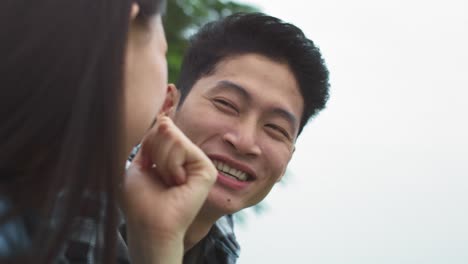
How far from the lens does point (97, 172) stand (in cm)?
98

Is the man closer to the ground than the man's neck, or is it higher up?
higher up

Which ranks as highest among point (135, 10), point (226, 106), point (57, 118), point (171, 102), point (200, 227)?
point (135, 10)

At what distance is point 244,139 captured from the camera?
1788mm

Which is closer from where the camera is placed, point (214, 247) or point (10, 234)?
point (10, 234)

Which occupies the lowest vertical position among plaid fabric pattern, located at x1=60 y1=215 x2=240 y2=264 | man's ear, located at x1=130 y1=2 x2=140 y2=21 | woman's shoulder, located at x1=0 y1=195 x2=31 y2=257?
plaid fabric pattern, located at x1=60 y1=215 x2=240 y2=264

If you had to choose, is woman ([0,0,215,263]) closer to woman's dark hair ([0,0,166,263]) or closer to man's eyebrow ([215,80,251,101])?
woman's dark hair ([0,0,166,263])

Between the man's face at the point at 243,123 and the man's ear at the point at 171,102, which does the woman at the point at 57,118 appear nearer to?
the man's face at the point at 243,123

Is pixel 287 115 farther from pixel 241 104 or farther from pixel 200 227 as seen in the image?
pixel 200 227

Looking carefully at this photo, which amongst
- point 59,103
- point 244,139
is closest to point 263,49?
point 244,139

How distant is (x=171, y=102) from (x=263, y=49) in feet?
1.11

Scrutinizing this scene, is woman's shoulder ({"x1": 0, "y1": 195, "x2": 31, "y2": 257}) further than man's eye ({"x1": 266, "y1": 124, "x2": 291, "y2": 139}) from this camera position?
No

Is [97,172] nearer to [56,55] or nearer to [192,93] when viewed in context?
[56,55]

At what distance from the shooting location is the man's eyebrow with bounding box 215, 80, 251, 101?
1.84 m

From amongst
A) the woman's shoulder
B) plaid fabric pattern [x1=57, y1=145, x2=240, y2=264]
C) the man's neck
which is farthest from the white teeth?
the woman's shoulder
